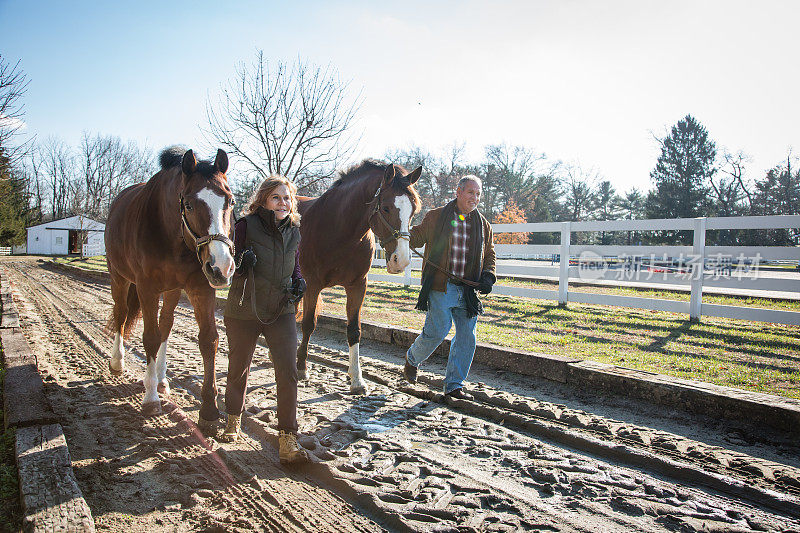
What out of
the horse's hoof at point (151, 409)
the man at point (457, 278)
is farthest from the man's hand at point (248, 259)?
the man at point (457, 278)

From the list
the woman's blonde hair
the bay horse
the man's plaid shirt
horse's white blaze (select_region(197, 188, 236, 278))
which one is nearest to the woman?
the woman's blonde hair

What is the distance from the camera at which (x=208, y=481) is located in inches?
114

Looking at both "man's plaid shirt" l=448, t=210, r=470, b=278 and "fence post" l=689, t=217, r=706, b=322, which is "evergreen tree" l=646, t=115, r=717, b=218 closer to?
"fence post" l=689, t=217, r=706, b=322

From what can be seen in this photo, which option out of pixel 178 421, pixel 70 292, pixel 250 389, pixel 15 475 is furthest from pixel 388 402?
pixel 70 292

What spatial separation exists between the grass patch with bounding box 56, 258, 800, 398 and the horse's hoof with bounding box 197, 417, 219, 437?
394 centimetres

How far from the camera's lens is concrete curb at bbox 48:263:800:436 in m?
3.79

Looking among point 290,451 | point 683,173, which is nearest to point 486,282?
point 290,451

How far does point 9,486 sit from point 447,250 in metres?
3.61

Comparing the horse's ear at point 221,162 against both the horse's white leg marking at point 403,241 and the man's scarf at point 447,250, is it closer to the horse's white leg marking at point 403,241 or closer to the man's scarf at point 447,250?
the horse's white leg marking at point 403,241

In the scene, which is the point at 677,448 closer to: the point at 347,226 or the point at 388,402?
the point at 388,402

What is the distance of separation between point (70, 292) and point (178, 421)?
541 inches

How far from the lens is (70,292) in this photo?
14828 mm

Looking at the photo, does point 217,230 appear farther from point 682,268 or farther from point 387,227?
point 682,268

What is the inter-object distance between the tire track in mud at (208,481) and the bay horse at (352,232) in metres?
1.57
